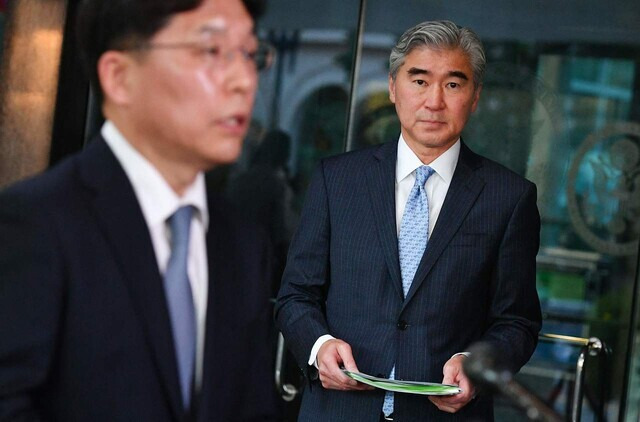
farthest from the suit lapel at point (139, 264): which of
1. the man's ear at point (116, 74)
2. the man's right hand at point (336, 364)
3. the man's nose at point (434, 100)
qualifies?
the man's nose at point (434, 100)

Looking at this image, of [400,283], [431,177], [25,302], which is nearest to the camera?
[25,302]

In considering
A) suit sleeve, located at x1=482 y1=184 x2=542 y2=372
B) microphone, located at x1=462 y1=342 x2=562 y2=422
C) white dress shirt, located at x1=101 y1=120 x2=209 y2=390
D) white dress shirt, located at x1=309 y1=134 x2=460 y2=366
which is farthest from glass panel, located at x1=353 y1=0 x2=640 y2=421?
white dress shirt, located at x1=101 y1=120 x2=209 y2=390

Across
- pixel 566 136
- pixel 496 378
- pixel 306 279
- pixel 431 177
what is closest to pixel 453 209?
pixel 431 177

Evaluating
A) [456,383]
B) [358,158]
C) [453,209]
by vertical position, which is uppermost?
[358,158]

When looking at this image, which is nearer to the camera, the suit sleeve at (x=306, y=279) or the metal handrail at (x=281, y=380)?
the suit sleeve at (x=306, y=279)

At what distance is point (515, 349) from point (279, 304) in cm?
68

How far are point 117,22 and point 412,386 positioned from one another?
4.92ft

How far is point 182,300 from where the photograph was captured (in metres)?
1.60

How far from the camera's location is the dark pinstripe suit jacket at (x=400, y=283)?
122 inches

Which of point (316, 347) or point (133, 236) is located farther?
point (316, 347)

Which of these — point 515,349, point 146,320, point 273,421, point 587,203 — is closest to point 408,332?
point 515,349

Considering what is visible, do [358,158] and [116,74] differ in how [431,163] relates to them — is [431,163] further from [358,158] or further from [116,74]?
[116,74]

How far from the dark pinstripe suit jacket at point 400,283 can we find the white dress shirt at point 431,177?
0.03 metres

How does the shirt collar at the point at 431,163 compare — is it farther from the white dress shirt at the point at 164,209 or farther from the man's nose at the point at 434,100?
the white dress shirt at the point at 164,209
